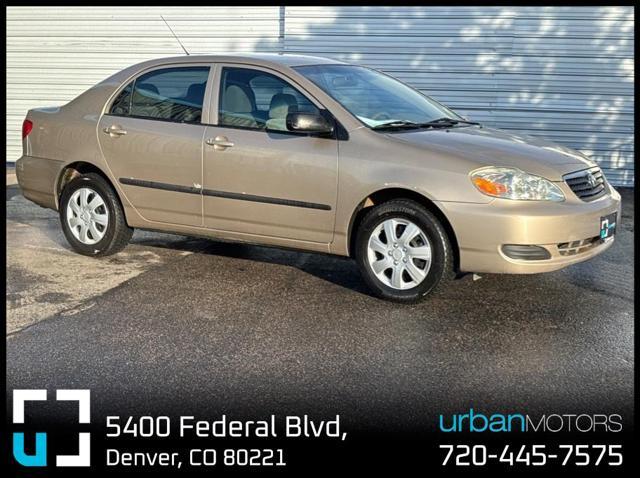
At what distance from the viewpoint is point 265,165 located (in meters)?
6.24

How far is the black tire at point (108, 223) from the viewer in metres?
7.05

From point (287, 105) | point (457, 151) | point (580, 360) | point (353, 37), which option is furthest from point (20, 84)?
point (580, 360)

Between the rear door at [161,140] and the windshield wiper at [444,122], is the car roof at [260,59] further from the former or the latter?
the windshield wiper at [444,122]

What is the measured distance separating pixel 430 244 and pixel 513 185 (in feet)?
2.15

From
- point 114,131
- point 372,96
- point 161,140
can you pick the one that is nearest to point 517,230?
point 372,96

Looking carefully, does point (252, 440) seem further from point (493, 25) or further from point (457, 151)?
point (493, 25)

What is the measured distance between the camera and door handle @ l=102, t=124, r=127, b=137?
22.6ft

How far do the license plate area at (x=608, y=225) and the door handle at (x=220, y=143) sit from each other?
2.67 meters

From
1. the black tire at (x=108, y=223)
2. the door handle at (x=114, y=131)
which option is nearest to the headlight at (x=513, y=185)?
the door handle at (x=114, y=131)

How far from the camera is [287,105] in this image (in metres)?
6.33

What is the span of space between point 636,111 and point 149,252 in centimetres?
792

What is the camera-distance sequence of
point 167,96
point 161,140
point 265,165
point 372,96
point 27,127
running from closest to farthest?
point 265,165 < point 372,96 < point 161,140 < point 167,96 < point 27,127

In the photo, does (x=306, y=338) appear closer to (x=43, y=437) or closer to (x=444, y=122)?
(x=43, y=437)

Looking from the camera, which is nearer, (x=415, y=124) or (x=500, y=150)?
(x=500, y=150)
